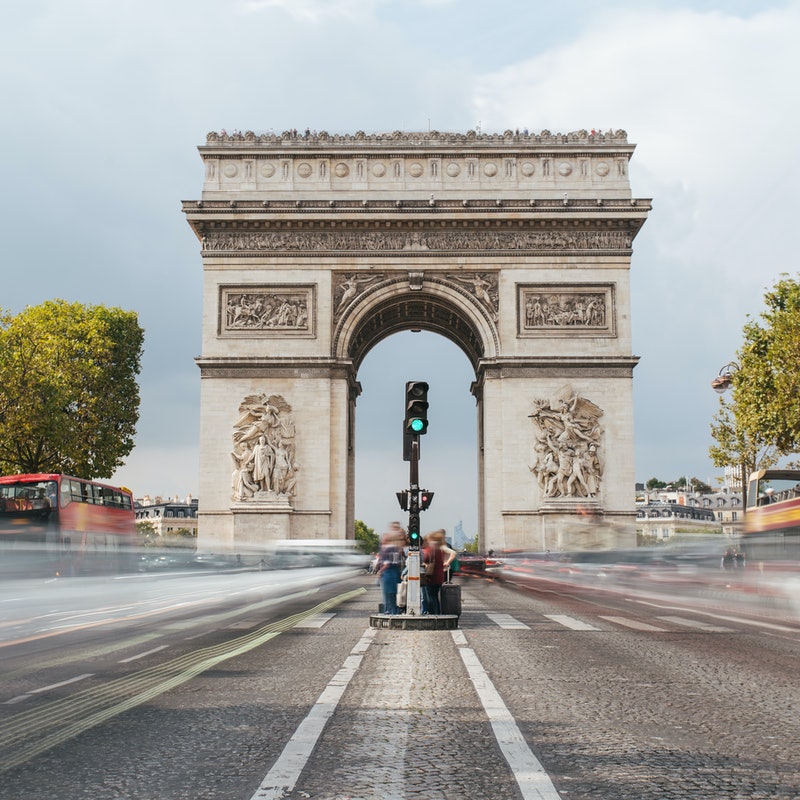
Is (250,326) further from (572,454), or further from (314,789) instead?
(314,789)

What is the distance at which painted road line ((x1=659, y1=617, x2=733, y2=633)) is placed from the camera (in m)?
14.9

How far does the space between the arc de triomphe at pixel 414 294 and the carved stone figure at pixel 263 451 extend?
6 cm

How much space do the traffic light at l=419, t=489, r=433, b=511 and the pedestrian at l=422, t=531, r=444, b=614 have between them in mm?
701

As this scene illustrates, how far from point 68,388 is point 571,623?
31.3 m

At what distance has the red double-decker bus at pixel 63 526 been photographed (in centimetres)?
1616

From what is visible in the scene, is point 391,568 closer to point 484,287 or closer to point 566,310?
point 484,287

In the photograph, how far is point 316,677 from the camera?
30.9ft

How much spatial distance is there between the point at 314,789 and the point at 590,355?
3636 centimetres

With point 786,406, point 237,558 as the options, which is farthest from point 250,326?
point 786,406

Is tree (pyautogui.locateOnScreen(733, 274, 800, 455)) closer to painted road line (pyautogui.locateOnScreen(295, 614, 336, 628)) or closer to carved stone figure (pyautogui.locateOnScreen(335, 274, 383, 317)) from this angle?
carved stone figure (pyautogui.locateOnScreen(335, 274, 383, 317))

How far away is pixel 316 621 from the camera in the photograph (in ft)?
54.4

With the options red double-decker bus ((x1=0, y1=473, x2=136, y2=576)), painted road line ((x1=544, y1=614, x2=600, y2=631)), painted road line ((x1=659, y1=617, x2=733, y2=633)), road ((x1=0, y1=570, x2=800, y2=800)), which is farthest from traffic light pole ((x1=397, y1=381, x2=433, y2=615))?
red double-decker bus ((x1=0, y1=473, x2=136, y2=576))

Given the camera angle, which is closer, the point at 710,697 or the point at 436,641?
the point at 710,697

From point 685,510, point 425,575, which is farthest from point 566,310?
point 685,510
